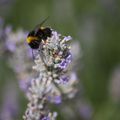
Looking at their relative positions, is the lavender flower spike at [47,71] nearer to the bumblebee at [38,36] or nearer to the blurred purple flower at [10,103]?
the bumblebee at [38,36]

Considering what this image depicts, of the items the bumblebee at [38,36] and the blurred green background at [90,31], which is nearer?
the bumblebee at [38,36]

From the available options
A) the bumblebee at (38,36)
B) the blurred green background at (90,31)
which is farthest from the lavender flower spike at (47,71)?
the blurred green background at (90,31)

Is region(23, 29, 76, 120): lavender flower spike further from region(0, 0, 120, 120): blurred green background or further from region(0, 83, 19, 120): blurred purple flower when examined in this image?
region(0, 0, 120, 120): blurred green background

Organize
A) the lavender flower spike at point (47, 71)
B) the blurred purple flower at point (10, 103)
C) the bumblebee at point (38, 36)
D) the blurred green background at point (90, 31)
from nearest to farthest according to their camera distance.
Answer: the lavender flower spike at point (47, 71), the bumblebee at point (38, 36), the blurred purple flower at point (10, 103), the blurred green background at point (90, 31)

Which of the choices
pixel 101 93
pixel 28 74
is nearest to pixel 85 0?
pixel 101 93

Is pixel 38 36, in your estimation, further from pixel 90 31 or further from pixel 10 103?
pixel 90 31

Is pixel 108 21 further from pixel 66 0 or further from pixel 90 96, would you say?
pixel 90 96
